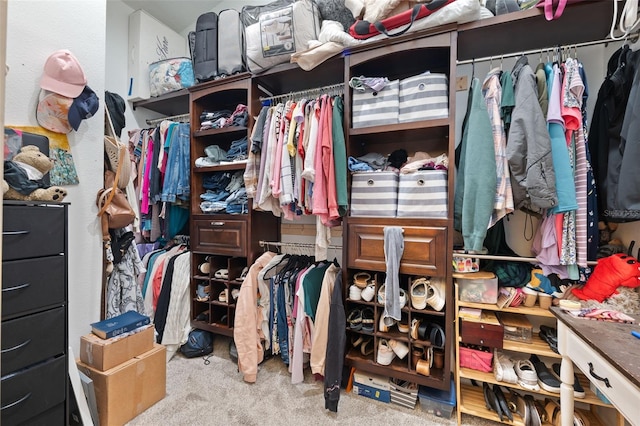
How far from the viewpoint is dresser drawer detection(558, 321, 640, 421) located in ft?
2.27

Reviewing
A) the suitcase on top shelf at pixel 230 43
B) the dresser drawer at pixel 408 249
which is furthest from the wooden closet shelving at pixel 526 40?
the suitcase on top shelf at pixel 230 43

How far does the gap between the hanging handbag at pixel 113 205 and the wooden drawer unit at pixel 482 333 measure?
206 cm

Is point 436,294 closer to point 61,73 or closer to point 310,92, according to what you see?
point 310,92

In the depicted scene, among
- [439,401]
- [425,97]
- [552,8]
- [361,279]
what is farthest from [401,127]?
[439,401]

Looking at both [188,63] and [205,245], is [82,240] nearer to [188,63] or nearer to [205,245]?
[205,245]

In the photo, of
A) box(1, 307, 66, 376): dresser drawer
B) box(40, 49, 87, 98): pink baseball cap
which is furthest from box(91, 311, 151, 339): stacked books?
box(40, 49, 87, 98): pink baseball cap

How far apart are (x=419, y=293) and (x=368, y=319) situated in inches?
14.3

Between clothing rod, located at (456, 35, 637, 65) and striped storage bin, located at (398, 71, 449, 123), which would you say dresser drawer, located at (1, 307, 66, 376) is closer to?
striped storage bin, located at (398, 71, 449, 123)

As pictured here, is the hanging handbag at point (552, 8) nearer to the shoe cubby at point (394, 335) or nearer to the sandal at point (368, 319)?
the shoe cubby at point (394, 335)

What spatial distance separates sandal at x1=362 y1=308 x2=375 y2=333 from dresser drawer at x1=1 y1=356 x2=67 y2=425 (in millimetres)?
1481

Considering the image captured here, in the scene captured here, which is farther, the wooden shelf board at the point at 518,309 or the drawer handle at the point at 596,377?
the wooden shelf board at the point at 518,309

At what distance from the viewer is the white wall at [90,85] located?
1.28m

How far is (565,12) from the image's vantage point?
1332 millimetres

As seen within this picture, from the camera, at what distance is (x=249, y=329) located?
1.85 metres
